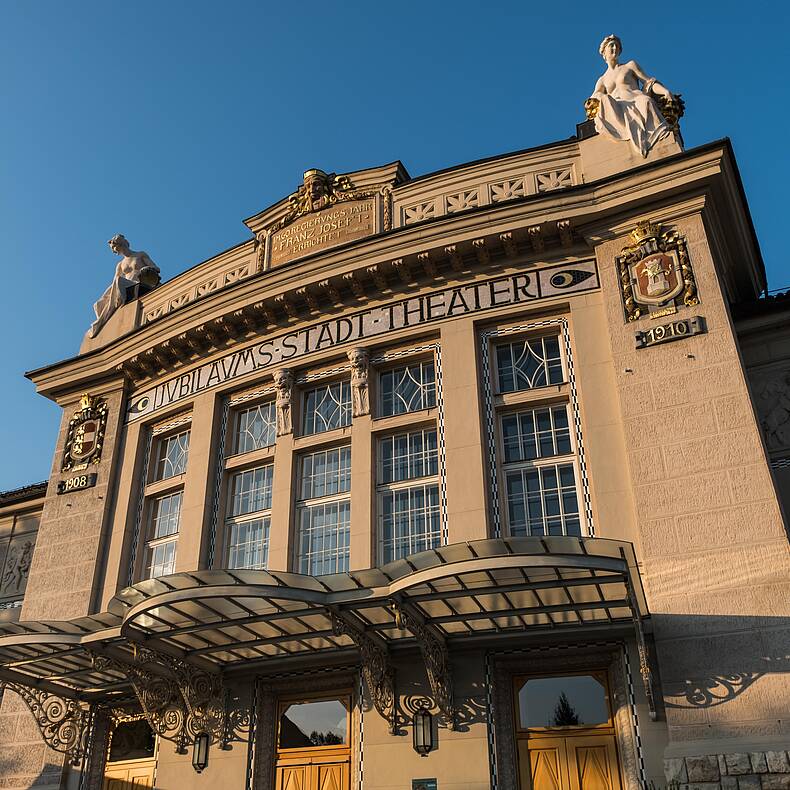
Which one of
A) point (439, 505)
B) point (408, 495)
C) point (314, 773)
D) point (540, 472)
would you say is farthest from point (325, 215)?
point (314, 773)

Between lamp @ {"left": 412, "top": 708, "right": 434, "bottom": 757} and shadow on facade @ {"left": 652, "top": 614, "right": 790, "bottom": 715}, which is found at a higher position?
A: shadow on facade @ {"left": 652, "top": 614, "right": 790, "bottom": 715}

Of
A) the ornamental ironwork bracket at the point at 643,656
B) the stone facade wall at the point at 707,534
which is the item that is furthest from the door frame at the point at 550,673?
the stone facade wall at the point at 707,534

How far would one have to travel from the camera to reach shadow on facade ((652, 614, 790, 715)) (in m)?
12.3

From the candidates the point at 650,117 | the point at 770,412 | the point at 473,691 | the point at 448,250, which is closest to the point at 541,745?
the point at 473,691

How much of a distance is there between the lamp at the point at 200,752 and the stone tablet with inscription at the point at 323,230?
10287mm

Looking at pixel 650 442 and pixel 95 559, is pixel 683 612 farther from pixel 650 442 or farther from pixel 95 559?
pixel 95 559

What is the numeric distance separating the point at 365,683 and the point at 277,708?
207 centimetres

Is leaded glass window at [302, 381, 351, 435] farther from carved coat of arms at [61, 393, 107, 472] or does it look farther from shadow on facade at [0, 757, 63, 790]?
shadow on facade at [0, 757, 63, 790]

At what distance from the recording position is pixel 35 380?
2300 centimetres

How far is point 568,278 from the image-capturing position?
56.1 ft

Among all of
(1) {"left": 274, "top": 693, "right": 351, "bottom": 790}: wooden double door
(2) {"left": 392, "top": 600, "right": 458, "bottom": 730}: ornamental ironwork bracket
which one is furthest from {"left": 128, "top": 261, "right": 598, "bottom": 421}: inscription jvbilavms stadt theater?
(1) {"left": 274, "top": 693, "right": 351, "bottom": 790}: wooden double door

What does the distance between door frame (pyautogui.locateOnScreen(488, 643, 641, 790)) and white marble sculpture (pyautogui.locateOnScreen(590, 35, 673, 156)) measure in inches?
376

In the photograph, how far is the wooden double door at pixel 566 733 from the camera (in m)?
13.3

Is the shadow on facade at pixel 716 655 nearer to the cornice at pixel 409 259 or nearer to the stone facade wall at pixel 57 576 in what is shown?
the cornice at pixel 409 259
